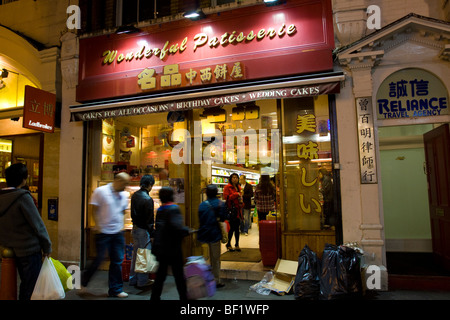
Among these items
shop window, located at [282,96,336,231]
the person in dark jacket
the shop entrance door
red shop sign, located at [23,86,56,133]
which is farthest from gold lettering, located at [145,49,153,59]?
the shop entrance door

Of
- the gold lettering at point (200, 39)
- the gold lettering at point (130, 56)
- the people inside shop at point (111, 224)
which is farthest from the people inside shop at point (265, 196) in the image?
the gold lettering at point (130, 56)

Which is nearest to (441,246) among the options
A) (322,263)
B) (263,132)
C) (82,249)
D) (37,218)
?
(322,263)

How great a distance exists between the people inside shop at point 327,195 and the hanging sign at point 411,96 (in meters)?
1.51

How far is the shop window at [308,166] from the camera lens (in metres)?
6.25

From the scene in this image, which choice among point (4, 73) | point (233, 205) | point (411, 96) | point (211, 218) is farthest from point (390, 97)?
point (4, 73)

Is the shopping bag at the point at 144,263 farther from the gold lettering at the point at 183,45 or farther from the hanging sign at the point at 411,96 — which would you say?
the hanging sign at the point at 411,96

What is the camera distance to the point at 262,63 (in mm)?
6465

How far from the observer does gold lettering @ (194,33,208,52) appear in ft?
23.1

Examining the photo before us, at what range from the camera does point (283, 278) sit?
5641 millimetres

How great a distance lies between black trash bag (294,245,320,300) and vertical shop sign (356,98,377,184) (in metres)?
1.78

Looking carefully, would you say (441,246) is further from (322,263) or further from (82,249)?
A: (82,249)

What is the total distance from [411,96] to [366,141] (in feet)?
4.12

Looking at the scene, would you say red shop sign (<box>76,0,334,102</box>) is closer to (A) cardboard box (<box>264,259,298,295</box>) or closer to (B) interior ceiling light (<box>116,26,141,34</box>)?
(B) interior ceiling light (<box>116,26,141,34</box>)
